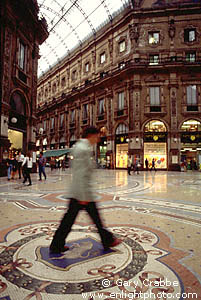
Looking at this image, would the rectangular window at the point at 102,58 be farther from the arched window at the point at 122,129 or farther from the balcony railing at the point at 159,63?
the arched window at the point at 122,129

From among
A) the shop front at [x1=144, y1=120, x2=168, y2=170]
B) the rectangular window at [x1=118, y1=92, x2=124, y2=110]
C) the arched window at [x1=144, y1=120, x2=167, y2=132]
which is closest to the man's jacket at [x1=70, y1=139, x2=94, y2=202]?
the shop front at [x1=144, y1=120, x2=168, y2=170]

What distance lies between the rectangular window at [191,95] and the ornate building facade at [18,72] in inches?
670

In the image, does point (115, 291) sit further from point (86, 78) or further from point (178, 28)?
point (86, 78)

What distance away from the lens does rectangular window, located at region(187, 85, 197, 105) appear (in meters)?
21.7

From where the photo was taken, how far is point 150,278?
1.71 metres

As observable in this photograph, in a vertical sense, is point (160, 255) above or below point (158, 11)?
below

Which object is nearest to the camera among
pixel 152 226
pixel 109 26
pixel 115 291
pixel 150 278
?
pixel 115 291

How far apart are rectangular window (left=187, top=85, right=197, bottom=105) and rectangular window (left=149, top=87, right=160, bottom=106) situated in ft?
11.4

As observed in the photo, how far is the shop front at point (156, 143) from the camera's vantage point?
72.0ft

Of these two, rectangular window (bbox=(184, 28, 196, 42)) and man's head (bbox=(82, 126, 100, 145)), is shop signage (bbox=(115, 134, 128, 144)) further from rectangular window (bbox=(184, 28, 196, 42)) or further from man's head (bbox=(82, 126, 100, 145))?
man's head (bbox=(82, 126, 100, 145))

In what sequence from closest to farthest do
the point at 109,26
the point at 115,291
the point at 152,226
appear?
1. the point at 115,291
2. the point at 152,226
3. the point at 109,26

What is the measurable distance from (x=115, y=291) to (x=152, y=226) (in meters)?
1.80

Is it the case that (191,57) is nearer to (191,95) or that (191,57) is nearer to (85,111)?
(191,95)

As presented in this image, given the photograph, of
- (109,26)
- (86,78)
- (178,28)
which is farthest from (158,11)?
(86,78)
